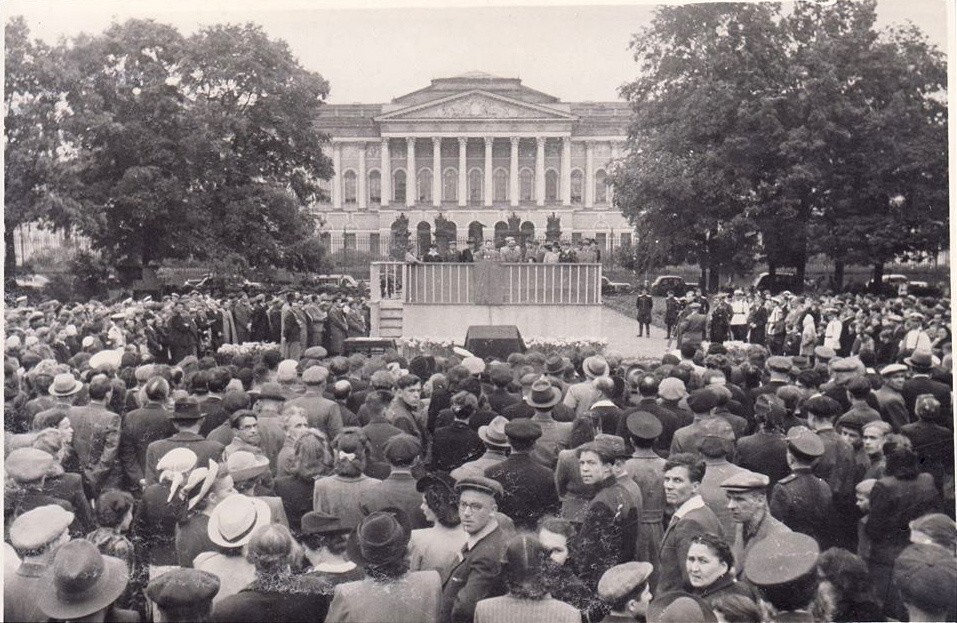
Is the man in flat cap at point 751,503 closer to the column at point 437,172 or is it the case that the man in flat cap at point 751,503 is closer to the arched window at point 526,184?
the column at point 437,172

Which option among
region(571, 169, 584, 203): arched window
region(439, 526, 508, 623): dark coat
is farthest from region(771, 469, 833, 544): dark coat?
region(571, 169, 584, 203): arched window

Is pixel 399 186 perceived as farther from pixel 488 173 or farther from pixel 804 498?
pixel 804 498

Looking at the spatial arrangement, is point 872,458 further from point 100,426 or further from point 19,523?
point 100,426

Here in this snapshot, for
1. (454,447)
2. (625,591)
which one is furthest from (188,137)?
(625,591)

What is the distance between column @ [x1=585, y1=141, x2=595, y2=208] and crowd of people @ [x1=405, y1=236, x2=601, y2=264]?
145 ft

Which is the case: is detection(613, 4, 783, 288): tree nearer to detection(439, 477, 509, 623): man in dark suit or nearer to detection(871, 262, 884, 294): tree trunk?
detection(871, 262, 884, 294): tree trunk

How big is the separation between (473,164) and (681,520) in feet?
210

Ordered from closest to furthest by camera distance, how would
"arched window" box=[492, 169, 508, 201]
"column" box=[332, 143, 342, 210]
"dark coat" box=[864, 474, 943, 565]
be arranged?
"dark coat" box=[864, 474, 943, 565] → "column" box=[332, 143, 342, 210] → "arched window" box=[492, 169, 508, 201]

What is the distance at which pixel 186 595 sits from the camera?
→ 373 centimetres

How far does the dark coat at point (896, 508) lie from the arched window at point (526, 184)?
6246 cm

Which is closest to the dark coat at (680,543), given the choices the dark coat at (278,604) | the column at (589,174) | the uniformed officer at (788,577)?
the uniformed officer at (788,577)

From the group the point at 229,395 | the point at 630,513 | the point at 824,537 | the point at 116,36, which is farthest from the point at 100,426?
the point at 116,36

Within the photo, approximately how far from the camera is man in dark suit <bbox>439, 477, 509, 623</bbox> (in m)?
4.45

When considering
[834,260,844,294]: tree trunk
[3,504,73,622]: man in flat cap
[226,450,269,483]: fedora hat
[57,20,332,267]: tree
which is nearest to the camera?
[3,504,73,622]: man in flat cap
